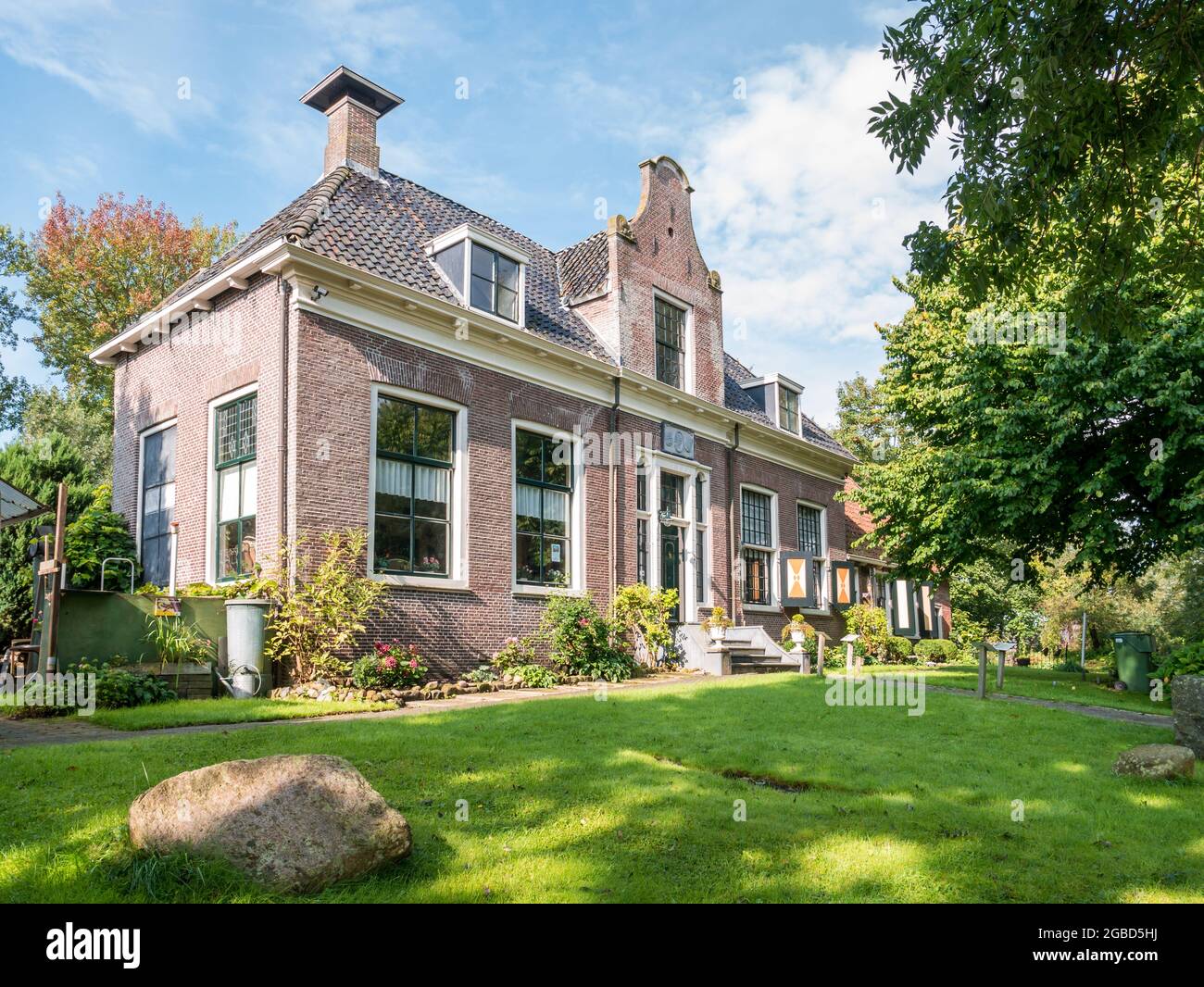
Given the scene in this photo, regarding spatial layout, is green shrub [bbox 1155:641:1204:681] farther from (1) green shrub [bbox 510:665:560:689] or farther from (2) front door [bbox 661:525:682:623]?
(1) green shrub [bbox 510:665:560:689]

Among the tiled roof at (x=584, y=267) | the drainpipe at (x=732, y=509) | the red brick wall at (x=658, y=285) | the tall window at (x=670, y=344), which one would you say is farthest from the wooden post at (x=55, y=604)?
the drainpipe at (x=732, y=509)

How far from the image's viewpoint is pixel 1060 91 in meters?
6.25

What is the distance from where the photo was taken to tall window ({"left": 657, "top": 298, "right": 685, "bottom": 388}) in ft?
65.3

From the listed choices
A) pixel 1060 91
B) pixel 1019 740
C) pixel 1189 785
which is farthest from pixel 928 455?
pixel 1060 91

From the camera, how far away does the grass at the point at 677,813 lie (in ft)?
14.4

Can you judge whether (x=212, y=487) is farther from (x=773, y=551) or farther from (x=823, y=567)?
(x=823, y=567)

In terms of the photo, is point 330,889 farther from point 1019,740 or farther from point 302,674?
point 302,674

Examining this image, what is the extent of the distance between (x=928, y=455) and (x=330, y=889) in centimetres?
1740

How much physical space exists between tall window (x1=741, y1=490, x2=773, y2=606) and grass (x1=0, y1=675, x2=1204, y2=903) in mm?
12576

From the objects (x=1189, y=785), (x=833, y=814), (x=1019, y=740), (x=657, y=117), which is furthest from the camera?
(x=657, y=117)

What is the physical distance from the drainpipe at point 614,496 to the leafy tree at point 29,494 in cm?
1023

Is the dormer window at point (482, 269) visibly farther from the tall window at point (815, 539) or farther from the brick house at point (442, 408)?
the tall window at point (815, 539)

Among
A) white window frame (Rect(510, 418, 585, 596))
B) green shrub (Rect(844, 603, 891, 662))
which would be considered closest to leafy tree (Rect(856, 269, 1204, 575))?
green shrub (Rect(844, 603, 891, 662))

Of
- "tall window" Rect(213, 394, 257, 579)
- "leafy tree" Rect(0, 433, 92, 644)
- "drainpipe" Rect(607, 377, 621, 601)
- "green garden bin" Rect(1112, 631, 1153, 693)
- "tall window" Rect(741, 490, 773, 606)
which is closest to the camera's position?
"tall window" Rect(213, 394, 257, 579)
